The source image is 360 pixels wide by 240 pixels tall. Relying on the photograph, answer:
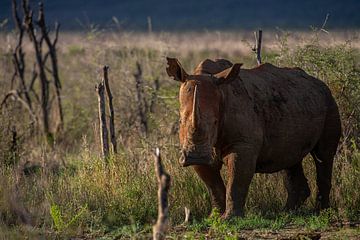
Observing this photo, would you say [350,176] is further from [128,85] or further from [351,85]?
[128,85]

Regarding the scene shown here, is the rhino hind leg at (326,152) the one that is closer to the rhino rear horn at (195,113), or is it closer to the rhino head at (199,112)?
the rhino head at (199,112)

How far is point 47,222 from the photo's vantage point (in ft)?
30.3

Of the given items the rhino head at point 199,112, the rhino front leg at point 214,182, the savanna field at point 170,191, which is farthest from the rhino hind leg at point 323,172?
the rhino head at point 199,112

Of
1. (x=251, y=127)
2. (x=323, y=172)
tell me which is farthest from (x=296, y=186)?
(x=251, y=127)

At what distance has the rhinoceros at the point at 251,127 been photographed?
8794 millimetres

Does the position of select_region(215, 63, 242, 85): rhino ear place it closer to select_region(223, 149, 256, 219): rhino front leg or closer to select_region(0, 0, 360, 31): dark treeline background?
select_region(223, 149, 256, 219): rhino front leg

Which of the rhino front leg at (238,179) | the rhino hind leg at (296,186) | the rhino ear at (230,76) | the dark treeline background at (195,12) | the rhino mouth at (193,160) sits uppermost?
the dark treeline background at (195,12)

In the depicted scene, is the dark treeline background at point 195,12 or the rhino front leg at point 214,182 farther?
the dark treeline background at point 195,12

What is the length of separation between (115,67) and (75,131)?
1833 millimetres

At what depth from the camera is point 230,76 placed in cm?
902

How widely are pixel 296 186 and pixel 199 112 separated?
7.21 feet

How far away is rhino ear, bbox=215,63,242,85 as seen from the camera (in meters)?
8.98

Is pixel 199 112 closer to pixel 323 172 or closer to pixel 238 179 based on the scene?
pixel 238 179

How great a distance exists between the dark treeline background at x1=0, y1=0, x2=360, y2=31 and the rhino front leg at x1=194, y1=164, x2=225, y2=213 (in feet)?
142
